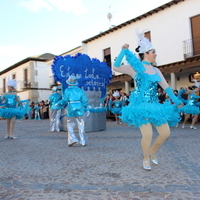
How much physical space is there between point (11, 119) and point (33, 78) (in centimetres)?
2738

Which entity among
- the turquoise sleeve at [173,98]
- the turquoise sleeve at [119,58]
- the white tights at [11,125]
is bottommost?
the white tights at [11,125]

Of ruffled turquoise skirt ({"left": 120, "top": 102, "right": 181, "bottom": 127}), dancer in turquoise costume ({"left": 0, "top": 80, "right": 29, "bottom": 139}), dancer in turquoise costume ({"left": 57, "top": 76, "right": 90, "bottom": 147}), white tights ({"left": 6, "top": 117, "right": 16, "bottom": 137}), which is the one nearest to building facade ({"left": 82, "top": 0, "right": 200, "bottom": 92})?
dancer in turquoise costume ({"left": 57, "top": 76, "right": 90, "bottom": 147})

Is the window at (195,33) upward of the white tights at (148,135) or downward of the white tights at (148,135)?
upward

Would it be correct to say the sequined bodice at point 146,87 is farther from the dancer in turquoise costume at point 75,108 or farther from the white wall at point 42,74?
the white wall at point 42,74

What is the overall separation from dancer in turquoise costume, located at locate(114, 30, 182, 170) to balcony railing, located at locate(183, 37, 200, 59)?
13.3 meters

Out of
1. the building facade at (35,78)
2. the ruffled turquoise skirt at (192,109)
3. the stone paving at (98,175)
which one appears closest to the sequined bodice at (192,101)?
the ruffled turquoise skirt at (192,109)

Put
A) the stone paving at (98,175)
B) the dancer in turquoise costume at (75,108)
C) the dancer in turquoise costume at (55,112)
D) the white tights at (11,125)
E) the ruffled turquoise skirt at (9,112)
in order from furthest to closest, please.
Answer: the dancer in turquoise costume at (55,112) → the white tights at (11,125) → the ruffled turquoise skirt at (9,112) → the dancer in turquoise costume at (75,108) → the stone paving at (98,175)

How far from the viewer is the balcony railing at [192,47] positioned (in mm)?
16359

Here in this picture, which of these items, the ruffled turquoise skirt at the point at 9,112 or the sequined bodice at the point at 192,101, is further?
the sequined bodice at the point at 192,101

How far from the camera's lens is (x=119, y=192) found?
9.89ft

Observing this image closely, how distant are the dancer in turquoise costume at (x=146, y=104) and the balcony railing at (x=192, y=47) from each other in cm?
1333

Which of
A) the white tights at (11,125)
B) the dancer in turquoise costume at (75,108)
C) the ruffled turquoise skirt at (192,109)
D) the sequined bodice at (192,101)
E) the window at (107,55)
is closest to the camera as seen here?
the dancer in turquoise costume at (75,108)

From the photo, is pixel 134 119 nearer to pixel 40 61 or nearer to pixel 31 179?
pixel 31 179

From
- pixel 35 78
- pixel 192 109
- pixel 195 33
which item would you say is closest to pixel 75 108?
pixel 192 109
